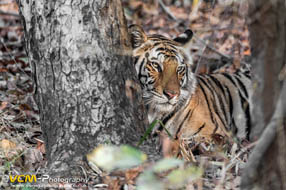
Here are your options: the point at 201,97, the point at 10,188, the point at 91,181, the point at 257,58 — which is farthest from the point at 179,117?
the point at 257,58

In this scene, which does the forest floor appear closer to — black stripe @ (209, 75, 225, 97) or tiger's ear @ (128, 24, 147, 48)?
black stripe @ (209, 75, 225, 97)

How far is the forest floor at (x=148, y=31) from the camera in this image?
3.07 meters

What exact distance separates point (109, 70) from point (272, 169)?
4.24 ft

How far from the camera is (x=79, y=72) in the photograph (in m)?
3.09

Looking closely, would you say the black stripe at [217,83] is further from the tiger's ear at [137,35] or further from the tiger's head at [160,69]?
the tiger's ear at [137,35]

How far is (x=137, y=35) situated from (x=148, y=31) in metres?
3.26

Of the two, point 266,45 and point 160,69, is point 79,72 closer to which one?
point 266,45

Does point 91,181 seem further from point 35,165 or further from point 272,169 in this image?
point 272,169

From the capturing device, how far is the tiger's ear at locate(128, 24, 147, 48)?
4.41 m

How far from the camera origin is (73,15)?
3055 millimetres

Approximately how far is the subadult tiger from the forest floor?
333mm

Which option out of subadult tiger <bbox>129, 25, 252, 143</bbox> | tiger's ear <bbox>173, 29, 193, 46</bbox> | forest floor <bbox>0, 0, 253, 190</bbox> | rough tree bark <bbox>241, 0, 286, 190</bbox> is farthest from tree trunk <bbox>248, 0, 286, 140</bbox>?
tiger's ear <bbox>173, 29, 193, 46</bbox>

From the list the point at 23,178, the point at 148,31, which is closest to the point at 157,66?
the point at 23,178

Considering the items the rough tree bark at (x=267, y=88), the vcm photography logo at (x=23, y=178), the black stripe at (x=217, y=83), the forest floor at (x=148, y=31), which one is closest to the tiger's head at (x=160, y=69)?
the forest floor at (x=148, y=31)
